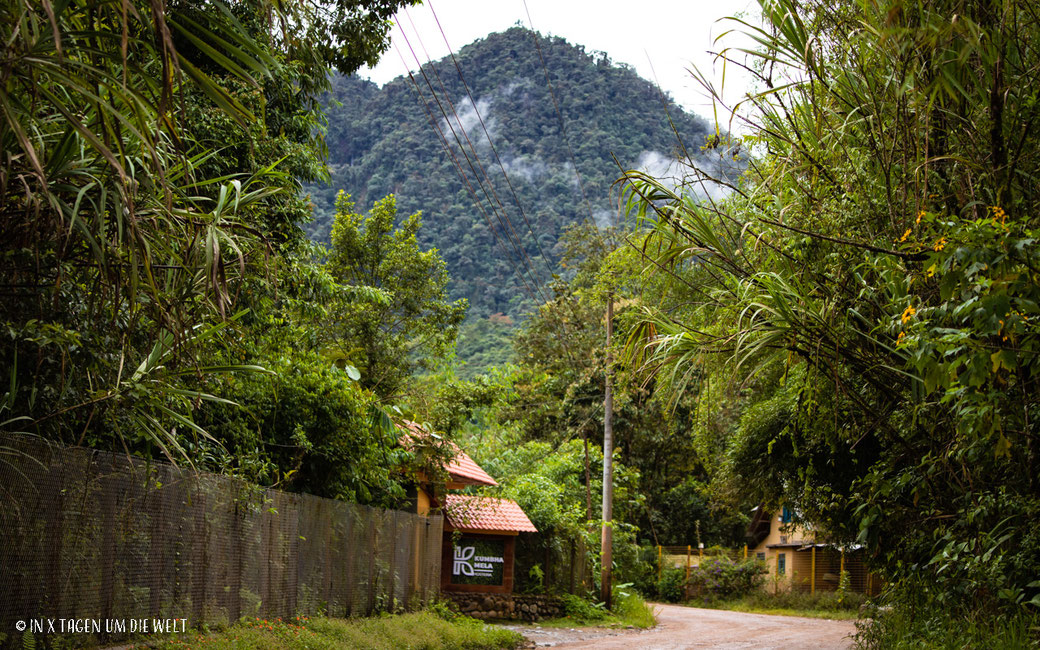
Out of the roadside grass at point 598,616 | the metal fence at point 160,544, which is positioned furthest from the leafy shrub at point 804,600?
the metal fence at point 160,544

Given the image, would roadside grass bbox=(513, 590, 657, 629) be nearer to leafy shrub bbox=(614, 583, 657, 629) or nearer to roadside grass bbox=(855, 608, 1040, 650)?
leafy shrub bbox=(614, 583, 657, 629)

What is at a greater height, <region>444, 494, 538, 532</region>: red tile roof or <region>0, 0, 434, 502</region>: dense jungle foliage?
<region>0, 0, 434, 502</region>: dense jungle foliage

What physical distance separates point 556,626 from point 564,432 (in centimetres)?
1694

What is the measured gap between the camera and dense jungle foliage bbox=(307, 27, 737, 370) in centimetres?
6056

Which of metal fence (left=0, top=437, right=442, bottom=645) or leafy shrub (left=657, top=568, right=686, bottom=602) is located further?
leafy shrub (left=657, top=568, right=686, bottom=602)

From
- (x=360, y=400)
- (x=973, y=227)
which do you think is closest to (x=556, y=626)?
(x=360, y=400)

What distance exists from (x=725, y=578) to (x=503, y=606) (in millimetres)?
17451

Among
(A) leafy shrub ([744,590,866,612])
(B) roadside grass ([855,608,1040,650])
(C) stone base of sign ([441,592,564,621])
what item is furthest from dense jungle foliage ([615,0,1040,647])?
(A) leafy shrub ([744,590,866,612])

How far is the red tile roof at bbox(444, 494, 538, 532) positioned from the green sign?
64cm

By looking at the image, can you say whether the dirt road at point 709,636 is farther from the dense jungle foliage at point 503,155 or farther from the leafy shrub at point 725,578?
the dense jungle foliage at point 503,155

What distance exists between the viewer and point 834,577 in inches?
1303

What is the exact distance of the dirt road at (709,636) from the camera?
15305 mm

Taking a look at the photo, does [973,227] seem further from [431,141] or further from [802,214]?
[431,141]

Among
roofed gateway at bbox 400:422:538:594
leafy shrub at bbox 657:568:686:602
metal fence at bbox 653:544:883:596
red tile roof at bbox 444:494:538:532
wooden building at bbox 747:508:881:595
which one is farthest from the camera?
leafy shrub at bbox 657:568:686:602
